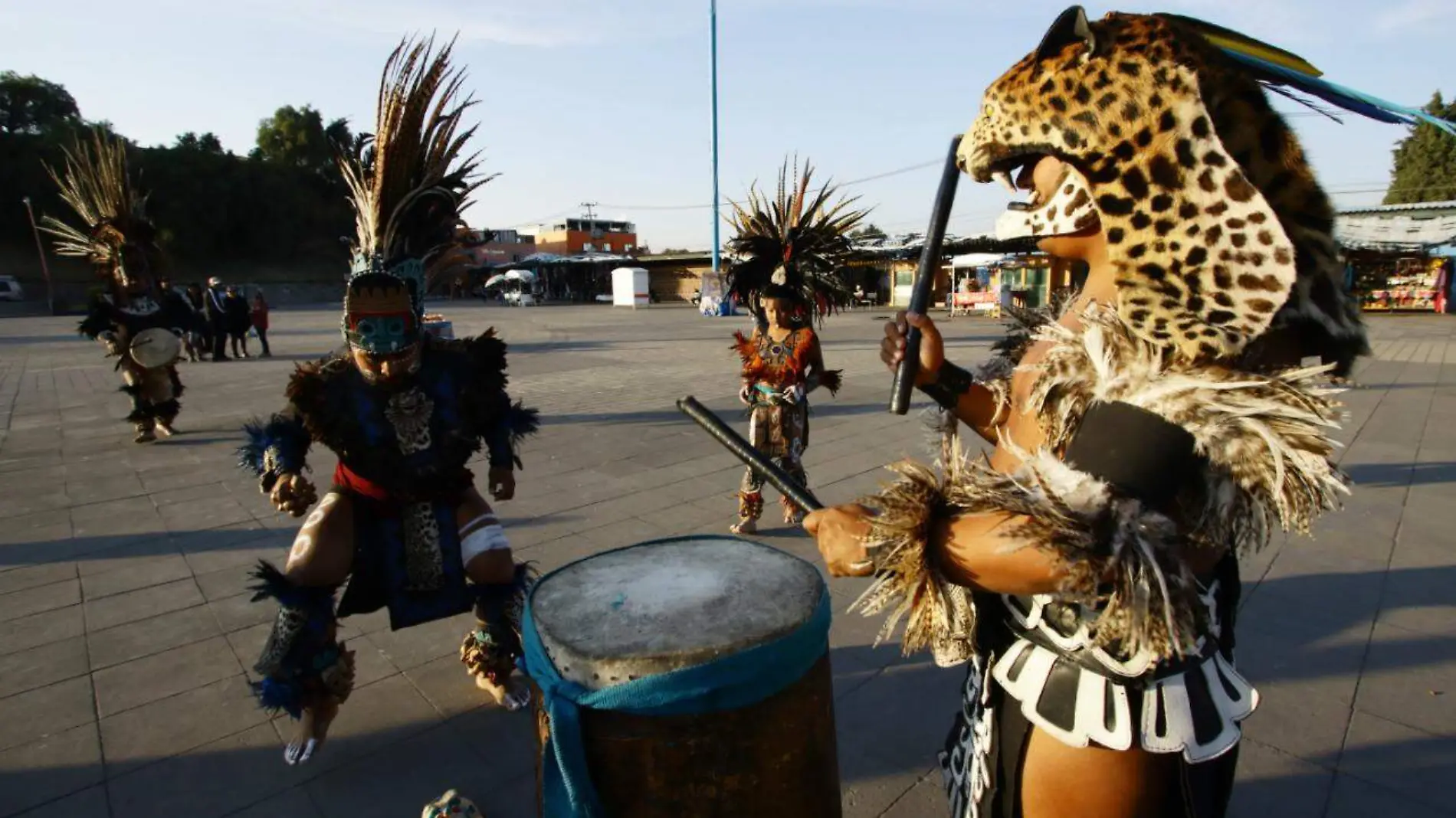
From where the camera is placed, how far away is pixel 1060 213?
1362 mm

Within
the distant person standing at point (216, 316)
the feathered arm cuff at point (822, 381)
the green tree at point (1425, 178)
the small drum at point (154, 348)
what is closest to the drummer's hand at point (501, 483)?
the feathered arm cuff at point (822, 381)

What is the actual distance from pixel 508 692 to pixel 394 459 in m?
1.02

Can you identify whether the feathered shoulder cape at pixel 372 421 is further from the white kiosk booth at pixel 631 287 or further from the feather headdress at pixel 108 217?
the white kiosk booth at pixel 631 287

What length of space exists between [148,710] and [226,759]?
1.83 ft

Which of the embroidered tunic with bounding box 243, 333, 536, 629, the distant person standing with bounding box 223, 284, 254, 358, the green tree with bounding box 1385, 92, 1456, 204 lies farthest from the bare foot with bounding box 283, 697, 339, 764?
the green tree with bounding box 1385, 92, 1456, 204

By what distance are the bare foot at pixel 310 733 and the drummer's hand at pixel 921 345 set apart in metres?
2.34

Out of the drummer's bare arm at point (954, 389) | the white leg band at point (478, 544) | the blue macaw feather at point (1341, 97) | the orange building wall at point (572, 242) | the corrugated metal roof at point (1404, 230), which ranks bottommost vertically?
the white leg band at point (478, 544)

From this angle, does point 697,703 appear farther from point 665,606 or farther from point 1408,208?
point 1408,208

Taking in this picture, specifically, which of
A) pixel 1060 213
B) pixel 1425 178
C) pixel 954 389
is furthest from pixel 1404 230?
pixel 1060 213

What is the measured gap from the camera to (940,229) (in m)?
1.49

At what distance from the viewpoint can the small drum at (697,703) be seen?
1352 mm

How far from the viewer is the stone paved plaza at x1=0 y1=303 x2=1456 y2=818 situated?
2.41m

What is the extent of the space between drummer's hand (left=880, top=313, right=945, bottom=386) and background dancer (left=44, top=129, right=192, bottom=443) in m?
8.46

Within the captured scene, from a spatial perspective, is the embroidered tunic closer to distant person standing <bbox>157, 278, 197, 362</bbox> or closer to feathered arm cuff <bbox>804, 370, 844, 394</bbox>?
feathered arm cuff <bbox>804, 370, 844, 394</bbox>
